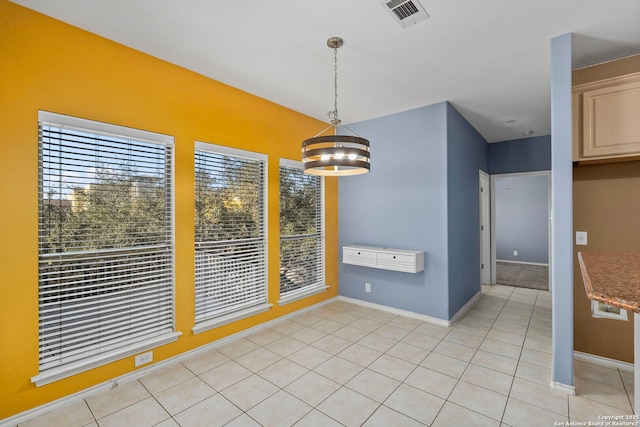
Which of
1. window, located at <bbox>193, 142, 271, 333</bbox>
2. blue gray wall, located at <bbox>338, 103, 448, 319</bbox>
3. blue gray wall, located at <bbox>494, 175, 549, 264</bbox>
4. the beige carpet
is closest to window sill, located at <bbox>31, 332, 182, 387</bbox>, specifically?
window, located at <bbox>193, 142, 271, 333</bbox>

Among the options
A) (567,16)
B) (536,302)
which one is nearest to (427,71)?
(567,16)

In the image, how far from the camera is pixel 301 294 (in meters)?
4.06

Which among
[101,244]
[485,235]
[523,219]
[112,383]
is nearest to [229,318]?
[112,383]

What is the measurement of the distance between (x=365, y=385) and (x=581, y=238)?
2499 mm

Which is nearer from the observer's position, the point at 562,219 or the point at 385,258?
the point at 562,219

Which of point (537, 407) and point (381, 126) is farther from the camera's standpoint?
point (381, 126)

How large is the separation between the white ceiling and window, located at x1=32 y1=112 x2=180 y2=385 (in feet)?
2.77

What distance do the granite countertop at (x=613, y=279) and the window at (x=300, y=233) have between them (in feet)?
9.82

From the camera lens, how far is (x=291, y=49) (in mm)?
2545

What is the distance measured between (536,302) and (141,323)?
17.5 feet

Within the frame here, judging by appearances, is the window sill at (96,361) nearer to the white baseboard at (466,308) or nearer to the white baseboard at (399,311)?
the white baseboard at (399,311)

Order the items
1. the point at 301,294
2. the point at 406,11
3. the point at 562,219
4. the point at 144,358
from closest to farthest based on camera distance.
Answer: the point at 406,11, the point at 562,219, the point at 144,358, the point at 301,294

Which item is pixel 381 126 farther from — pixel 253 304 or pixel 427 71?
pixel 253 304

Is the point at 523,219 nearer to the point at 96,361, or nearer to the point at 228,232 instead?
the point at 228,232
